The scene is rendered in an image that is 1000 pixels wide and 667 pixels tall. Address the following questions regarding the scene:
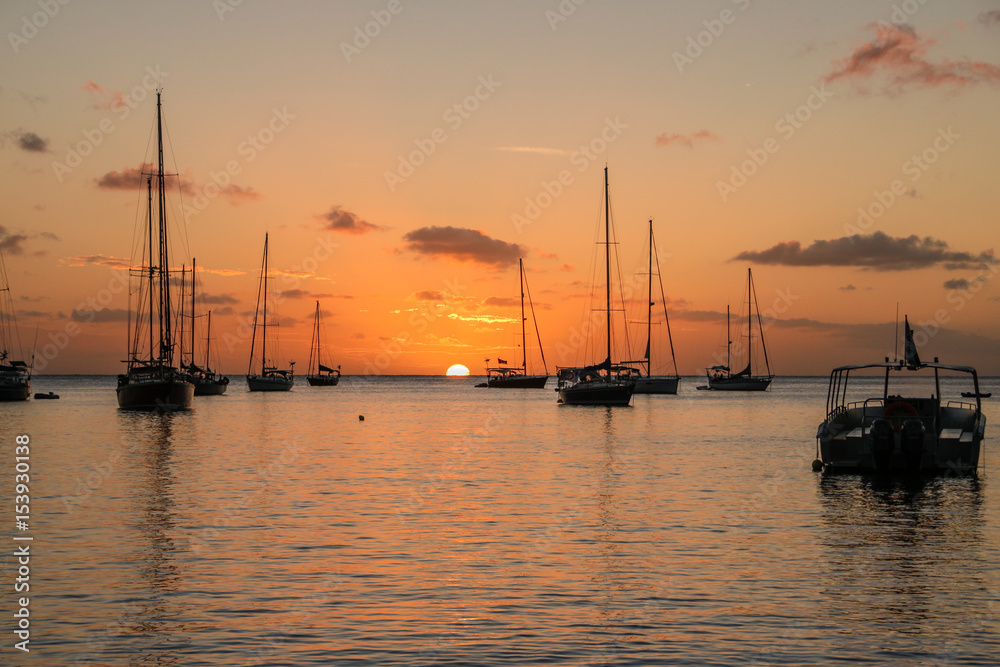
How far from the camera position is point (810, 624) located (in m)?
14.5

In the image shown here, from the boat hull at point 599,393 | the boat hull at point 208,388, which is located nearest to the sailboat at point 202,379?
the boat hull at point 208,388

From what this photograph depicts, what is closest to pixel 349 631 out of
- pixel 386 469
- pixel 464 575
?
pixel 464 575

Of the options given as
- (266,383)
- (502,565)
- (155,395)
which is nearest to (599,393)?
(155,395)

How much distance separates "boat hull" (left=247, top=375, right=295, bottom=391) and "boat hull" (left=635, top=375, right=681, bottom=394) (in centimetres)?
6609

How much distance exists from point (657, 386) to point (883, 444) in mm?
123965

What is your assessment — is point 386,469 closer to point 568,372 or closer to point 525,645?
point 525,645

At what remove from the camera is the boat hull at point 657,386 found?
513 ft

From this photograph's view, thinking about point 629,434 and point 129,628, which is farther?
point 629,434

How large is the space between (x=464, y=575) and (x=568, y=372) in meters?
102

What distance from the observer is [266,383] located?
169 m

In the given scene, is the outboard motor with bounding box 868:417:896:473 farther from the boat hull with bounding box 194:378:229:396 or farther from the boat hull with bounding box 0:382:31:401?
the boat hull with bounding box 194:378:229:396

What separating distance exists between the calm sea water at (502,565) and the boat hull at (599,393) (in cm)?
5499

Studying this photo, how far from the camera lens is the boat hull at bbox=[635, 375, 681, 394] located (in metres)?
156

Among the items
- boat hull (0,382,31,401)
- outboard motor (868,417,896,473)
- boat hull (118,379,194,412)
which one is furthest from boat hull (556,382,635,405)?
boat hull (0,382,31,401)
